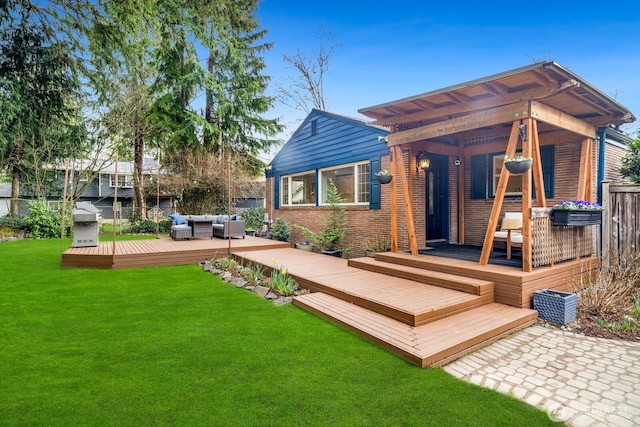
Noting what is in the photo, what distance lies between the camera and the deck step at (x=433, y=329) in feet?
9.94

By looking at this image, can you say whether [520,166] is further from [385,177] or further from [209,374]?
[209,374]

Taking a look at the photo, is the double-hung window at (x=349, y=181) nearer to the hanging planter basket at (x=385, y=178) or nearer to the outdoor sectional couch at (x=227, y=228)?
the hanging planter basket at (x=385, y=178)

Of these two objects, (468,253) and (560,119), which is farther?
(468,253)

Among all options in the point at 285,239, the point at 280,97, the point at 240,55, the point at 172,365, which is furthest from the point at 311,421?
the point at 280,97

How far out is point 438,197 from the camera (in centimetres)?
787

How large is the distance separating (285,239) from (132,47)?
668 cm

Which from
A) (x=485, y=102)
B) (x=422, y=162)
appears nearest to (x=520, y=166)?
(x=485, y=102)

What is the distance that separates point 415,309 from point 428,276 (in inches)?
58.4

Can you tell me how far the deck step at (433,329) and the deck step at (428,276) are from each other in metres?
0.26

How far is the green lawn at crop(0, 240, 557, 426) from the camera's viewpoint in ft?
7.08

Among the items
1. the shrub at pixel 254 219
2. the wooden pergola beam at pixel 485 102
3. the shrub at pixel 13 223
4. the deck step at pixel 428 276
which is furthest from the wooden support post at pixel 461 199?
the shrub at pixel 13 223

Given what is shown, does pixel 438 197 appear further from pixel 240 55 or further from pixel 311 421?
pixel 240 55

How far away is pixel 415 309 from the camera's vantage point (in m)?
3.75

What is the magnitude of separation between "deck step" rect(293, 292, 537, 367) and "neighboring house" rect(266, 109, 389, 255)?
382cm
